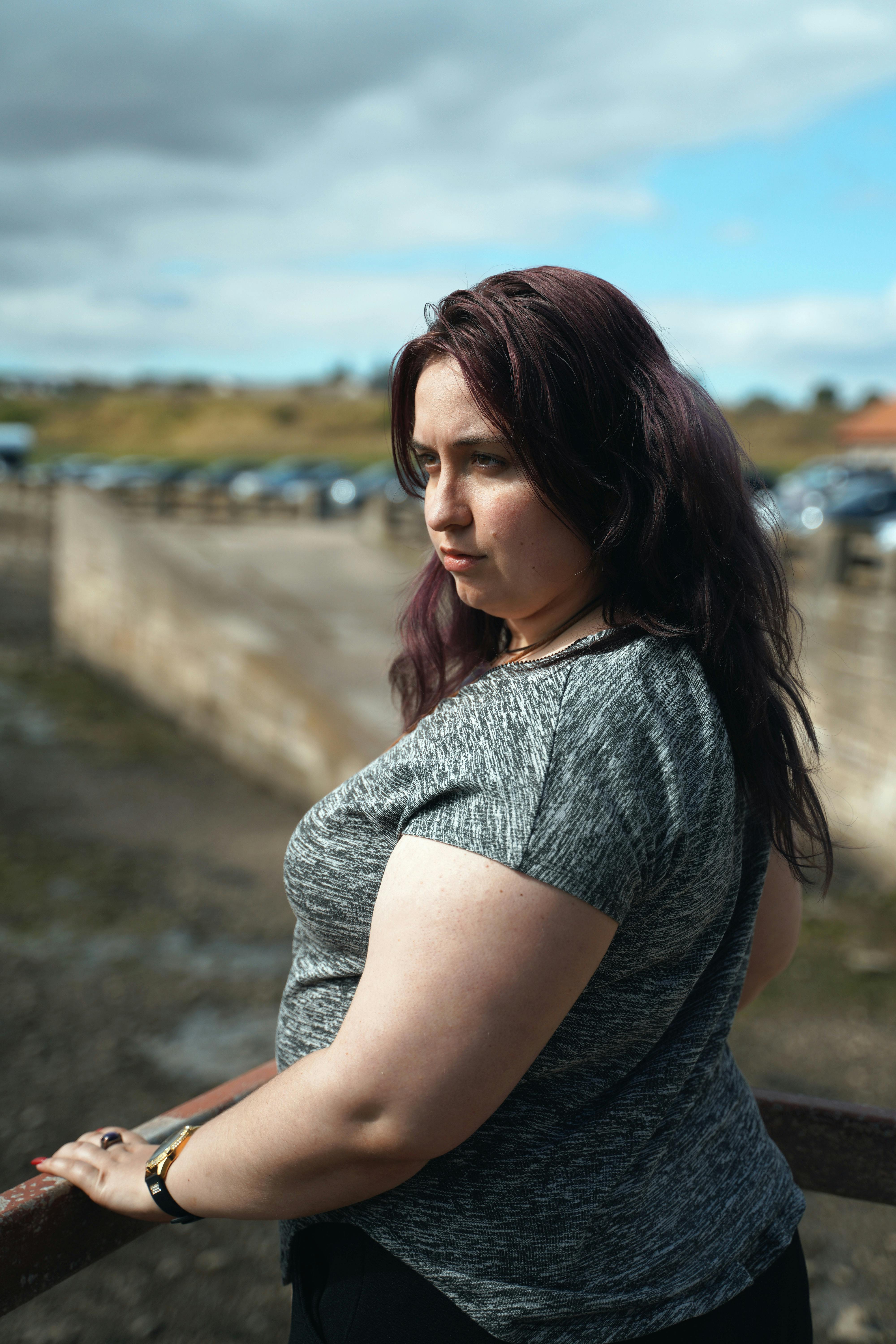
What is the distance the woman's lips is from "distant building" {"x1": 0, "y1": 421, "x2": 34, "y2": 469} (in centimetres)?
4284

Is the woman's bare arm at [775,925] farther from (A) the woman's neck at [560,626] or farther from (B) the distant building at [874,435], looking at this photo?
(B) the distant building at [874,435]

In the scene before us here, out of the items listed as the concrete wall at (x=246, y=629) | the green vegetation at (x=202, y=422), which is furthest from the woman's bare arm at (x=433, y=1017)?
the green vegetation at (x=202, y=422)

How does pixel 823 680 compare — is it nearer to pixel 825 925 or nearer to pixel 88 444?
pixel 825 925

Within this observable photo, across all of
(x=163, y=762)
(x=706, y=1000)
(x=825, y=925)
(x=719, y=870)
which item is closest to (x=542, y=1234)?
(x=706, y=1000)

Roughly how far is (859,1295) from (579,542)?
144 inches

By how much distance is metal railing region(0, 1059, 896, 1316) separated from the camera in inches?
54.9

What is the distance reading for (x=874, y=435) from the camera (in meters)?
52.6

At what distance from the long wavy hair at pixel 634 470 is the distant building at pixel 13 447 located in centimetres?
4293

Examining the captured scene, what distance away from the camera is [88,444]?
80812 millimetres

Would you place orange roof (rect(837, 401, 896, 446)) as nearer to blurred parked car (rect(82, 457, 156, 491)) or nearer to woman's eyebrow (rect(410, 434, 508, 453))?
blurred parked car (rect(82, 457, 156, 491))

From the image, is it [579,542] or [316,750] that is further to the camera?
[316,750]

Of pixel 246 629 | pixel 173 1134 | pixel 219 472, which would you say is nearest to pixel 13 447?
pixel 219 472

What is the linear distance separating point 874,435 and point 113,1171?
186 feet

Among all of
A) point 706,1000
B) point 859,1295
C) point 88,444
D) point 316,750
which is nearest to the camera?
point 706,1000
